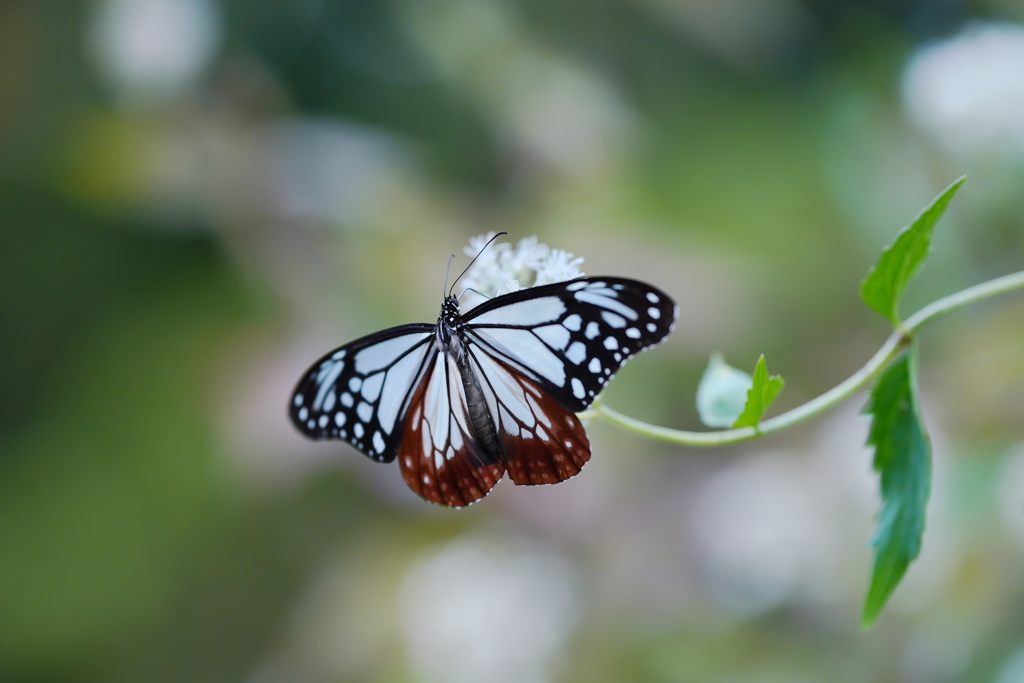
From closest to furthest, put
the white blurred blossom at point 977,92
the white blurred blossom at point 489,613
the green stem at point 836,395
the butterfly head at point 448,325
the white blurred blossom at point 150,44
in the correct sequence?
the green stem at point 836,395, the butterfly head at point 448,325, the white blurred blossom at point 977,92, the white blurred blossom at point 489,613, the white blurred blossom at point 150,44

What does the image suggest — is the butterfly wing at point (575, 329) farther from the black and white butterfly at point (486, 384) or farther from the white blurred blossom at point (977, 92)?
the white blurred blossom at point (977, 92)

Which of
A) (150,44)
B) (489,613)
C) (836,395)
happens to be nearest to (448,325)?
(836,395)

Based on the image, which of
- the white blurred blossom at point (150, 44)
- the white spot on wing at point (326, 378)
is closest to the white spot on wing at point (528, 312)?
the white spot on wing at point (326, 378)

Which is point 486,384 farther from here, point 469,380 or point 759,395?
point 759,395

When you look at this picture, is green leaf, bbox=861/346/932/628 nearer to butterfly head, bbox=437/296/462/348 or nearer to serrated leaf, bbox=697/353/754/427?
serrated leaf, bbox=697/353/754/427

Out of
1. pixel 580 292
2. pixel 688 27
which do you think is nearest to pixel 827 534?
pixel 580 292

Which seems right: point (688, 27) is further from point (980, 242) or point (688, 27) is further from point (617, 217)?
point (980, 242)
